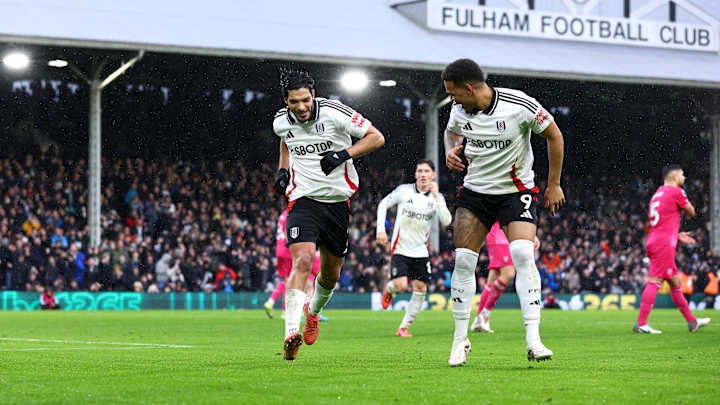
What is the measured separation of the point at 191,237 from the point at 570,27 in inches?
556

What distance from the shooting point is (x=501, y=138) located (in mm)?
7816

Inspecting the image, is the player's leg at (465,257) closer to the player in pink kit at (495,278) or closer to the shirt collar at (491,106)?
the shirt collar at (491,106)

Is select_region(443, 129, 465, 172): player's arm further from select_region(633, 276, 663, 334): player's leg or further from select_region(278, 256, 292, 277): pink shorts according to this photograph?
select_region(278, 256, 292, 277): pink shorts

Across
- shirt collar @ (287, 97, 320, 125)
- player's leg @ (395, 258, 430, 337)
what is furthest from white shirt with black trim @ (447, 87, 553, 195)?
player's leg @ (395, 258, 430, 337)

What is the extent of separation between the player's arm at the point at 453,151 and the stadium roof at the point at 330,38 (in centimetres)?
1947

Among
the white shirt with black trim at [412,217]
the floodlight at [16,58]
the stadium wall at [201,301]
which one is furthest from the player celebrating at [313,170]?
the floodlight at [16,58]

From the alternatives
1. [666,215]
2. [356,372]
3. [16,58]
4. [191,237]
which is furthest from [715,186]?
[356,372]

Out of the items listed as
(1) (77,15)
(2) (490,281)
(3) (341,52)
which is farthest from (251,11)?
(2) (490,281)

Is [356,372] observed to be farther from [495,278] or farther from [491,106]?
[495,278]

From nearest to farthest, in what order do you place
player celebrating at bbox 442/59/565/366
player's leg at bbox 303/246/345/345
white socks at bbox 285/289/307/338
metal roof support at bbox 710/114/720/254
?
1. player celebrating at bbox 442/59/565/366
2. white socks at bbox 285/289/307/338
3. player's leg at bbox 303/246/345/345
4. metal roof support at bbox 710/114/720/254

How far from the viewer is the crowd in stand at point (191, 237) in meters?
26.5

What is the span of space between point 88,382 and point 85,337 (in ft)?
19.7

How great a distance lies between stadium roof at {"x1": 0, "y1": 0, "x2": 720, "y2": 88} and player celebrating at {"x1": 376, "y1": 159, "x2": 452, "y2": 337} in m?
13.9

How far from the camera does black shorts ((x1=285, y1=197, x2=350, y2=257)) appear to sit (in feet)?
27.3
